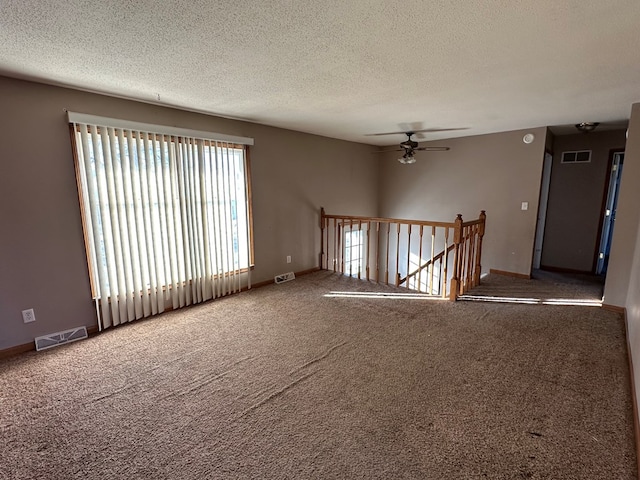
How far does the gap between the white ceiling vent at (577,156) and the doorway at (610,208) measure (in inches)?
12.3

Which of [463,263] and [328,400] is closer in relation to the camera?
[328,400]

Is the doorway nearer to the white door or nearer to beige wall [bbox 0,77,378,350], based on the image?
the white door

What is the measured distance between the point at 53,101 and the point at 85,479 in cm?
286

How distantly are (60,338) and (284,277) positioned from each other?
2667 millimetres

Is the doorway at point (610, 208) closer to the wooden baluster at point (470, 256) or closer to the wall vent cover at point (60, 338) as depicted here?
the wooden baluster at point (470, 256)

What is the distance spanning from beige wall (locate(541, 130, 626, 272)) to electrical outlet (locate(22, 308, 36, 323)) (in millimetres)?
7139

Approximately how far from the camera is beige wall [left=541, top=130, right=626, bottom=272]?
16.0ft

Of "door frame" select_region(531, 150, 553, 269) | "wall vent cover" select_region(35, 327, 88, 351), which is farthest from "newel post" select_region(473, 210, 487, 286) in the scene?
"wall vent cover" select_region(35, 327, 88, 351)

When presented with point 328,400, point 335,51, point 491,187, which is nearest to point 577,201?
point 491,187

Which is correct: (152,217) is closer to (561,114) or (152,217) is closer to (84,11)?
(84,11)

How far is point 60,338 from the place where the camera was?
2.83 metres

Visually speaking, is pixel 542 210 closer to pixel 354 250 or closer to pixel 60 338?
pixel 354 250

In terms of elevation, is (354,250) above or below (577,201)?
below

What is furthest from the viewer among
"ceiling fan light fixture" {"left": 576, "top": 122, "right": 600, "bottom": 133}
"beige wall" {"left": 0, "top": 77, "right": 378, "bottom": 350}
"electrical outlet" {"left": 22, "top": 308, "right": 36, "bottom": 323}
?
"ceiling fan light fixture" {"left": 576, "top": 122, "right": 600, "bottom": 133}
